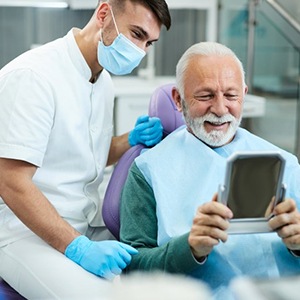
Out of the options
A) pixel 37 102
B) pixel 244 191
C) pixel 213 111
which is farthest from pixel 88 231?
pixel 244 191

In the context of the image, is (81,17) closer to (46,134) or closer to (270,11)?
(270,11)

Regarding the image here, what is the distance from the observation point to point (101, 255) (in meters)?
1.58

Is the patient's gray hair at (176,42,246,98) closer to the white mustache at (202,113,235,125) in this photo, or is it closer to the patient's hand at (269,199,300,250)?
the white mustache at (202,113,235,125)

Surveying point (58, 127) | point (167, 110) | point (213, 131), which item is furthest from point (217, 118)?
point (58, 127)

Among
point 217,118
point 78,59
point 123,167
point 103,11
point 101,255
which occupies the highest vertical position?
point 103,11

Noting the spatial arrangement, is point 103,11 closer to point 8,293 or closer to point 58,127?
point 58,127

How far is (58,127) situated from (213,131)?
1.56 feet

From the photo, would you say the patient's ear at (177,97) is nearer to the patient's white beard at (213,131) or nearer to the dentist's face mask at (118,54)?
the patient's white beard at (213,131)

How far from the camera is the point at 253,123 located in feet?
14.4

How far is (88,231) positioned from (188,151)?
→ 49 cm

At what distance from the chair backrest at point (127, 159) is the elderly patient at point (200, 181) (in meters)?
0.12

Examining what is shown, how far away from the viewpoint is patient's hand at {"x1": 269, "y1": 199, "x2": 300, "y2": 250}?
124cm

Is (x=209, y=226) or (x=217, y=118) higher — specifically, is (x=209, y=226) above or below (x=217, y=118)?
below

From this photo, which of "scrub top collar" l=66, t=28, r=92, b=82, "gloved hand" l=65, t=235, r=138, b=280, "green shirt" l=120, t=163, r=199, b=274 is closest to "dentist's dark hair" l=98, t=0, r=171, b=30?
"scrub top collar" l=66, t=28, r=92, b=82
